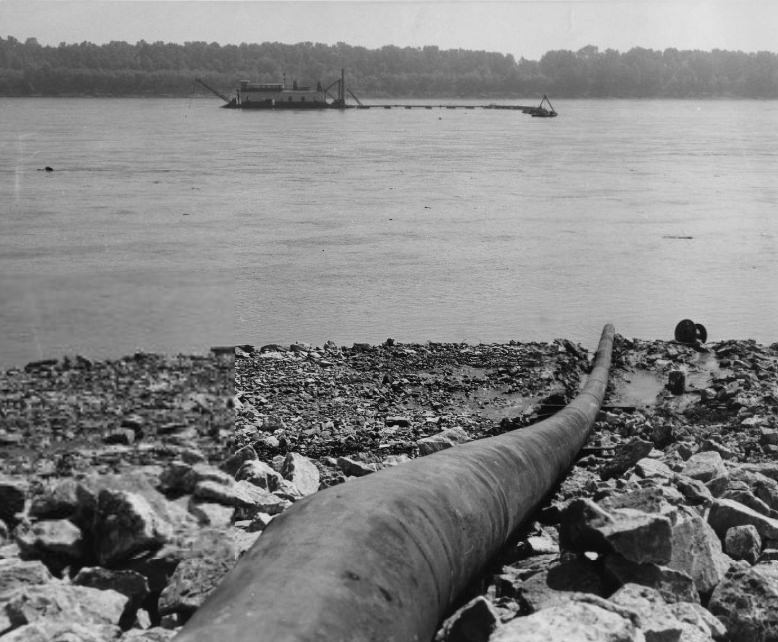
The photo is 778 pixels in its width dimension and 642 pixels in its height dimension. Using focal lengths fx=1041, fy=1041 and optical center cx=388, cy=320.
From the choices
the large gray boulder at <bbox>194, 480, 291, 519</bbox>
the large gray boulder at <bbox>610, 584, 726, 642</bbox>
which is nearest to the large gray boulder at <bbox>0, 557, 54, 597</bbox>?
the large gray boulder at <bbox>194, 480, 291, 519</bbox>

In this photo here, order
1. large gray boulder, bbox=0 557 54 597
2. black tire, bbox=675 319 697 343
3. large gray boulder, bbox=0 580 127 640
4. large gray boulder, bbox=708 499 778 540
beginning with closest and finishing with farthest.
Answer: large gray boulder, bbox=0 580 127 640, large gray boulder, bbox=0 557 54 597, large gray boulder, bbox=708 499 778 540, black tire, bbox=675 319 697 343

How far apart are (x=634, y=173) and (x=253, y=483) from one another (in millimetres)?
28301

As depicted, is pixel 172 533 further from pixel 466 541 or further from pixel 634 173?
pixel 634 173

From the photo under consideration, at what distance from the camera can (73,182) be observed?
25.5m

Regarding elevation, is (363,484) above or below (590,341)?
above

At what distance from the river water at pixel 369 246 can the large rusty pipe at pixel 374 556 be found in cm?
64

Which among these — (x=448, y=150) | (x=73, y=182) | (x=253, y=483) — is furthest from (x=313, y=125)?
(x=253, y=483)

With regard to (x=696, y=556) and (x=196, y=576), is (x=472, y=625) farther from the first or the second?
(x=696, y=556)

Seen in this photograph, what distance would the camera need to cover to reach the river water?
2984mm

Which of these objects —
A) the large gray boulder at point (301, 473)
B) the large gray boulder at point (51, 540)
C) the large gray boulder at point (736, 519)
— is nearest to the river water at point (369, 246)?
the large gray boulder at point (51, 540)

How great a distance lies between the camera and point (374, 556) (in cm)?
273

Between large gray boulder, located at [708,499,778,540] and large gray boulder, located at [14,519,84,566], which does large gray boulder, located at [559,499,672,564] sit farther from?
large gray boulder, located at [14,519,84,566]

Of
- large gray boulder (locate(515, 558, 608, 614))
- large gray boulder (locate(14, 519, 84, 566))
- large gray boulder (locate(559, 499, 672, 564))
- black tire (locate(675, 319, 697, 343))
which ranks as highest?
large gray boulder (locate(14, 519, 84, 566))

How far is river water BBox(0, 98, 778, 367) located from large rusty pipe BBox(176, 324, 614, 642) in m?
0.64
